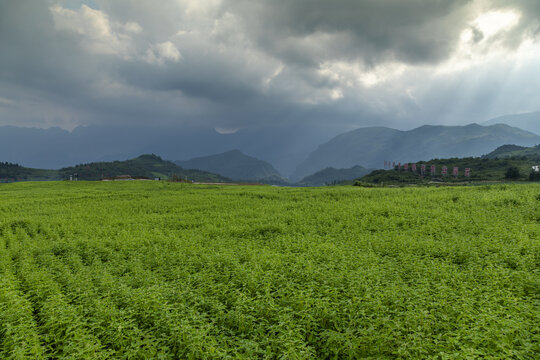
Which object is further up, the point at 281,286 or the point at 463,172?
the point at 463,172

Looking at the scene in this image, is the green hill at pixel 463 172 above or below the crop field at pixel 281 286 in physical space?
above

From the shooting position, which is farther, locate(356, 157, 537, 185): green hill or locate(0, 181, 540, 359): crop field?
locate(356, 157, 537, 185): green hill

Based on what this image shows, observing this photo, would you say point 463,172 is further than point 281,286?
Yes

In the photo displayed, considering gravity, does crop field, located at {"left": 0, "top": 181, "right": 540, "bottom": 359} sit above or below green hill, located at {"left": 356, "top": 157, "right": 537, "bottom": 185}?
below

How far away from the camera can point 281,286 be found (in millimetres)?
12031

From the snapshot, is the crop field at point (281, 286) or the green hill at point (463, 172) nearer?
the crop field at point (281, 286)

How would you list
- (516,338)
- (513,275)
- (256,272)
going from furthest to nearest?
(256,272), (513,275), (516,338)

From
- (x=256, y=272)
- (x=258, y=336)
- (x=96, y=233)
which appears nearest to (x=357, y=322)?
(x=258, y=336)

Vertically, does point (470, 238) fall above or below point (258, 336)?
above

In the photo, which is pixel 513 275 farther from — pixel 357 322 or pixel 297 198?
pixel 297 198

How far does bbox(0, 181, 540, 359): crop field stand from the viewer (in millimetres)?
7874

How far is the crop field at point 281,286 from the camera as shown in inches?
310

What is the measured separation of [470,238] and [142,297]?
20.0 m

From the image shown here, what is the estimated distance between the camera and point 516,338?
7.56m
